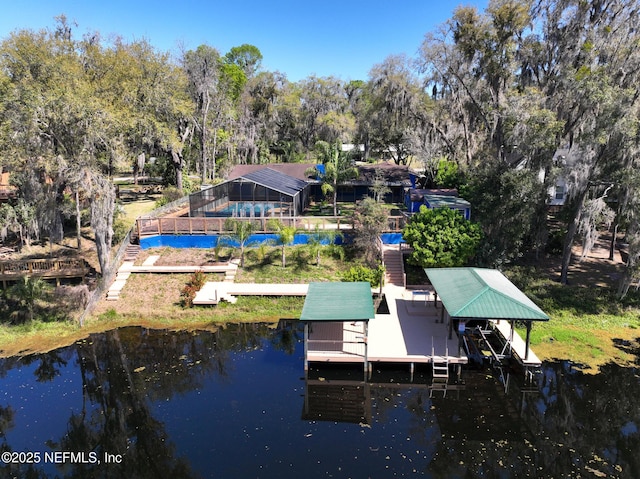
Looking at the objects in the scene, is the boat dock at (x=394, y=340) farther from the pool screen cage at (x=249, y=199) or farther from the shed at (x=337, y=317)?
the pool screen cage at (x=249, y=199)

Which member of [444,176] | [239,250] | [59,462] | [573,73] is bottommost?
[59,462]

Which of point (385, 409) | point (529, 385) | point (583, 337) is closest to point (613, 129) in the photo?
point (583, 337)

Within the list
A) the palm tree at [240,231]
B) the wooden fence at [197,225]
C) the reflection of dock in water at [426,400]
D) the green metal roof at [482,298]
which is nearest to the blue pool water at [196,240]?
the wooden fence at [197,225]

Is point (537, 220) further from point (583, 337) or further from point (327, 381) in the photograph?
point (327, 381)

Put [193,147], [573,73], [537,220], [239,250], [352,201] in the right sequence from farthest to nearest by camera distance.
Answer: [193,147] → [352,201] → [239,250] → [537,220] → [573,73]

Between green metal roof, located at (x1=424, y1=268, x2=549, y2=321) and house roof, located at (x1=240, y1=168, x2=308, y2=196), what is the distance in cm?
1325

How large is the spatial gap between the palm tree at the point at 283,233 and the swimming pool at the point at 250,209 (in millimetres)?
2388

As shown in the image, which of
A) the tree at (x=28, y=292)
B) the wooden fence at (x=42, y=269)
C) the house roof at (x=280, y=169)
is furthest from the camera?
the house roof at (x=280, y=169)

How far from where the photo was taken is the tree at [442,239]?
68.0 ft

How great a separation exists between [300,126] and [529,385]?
51389 mm

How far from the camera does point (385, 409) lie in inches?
528

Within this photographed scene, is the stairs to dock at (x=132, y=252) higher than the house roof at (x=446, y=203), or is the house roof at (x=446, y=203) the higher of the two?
the house roof at (x=446, y=203)

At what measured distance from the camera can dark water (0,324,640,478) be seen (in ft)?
36.5

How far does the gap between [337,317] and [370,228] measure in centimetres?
909
